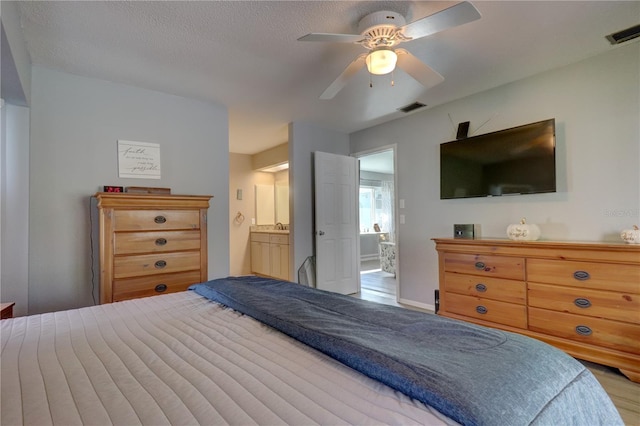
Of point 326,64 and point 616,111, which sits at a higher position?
point 326,64

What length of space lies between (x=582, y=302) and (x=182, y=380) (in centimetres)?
261

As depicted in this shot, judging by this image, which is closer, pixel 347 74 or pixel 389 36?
pixel 389 36

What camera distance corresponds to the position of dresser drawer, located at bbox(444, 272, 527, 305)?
249 cm

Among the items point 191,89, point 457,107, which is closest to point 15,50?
point 191,89

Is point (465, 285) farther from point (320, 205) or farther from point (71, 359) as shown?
point (71, 359)

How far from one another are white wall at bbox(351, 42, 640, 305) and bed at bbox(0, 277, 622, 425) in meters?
2.20

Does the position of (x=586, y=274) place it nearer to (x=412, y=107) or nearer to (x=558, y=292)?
(x=558, y=292)

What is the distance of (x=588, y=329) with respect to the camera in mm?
2143

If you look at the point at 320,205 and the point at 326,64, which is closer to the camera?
the point at 326,64

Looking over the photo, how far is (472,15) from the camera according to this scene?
1.50 metres

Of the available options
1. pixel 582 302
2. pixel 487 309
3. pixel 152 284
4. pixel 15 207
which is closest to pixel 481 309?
pixel 487 309

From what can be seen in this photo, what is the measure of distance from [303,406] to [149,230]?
2213mm

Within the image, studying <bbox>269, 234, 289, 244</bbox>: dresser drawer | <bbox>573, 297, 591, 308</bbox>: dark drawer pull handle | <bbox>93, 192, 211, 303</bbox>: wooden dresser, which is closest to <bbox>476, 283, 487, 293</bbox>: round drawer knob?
<bbox>573, 297, 591, 308</bbox>: dark drawer pull handle

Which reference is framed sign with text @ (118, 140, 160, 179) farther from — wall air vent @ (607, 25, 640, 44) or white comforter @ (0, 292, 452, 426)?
wall air vent @ (607, 25, 640, 44)
